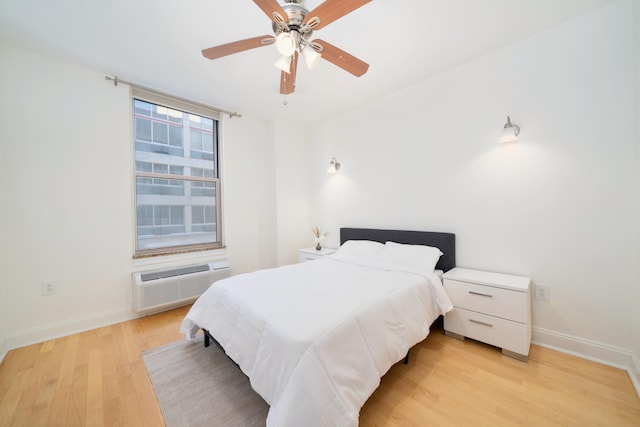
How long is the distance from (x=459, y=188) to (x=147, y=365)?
3.20m

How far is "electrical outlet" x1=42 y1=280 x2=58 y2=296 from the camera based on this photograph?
2250 mm

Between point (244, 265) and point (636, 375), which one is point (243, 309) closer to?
point (244, 265)

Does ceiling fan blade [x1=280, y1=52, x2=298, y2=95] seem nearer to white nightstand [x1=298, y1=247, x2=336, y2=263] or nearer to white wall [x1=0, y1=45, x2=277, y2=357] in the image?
white wall [x1=0, y1=45, x2=277, y2=357]

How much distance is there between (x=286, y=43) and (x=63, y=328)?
10.7 ft

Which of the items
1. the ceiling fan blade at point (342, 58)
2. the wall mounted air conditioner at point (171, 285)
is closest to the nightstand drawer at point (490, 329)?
the ceiling fan blade at point (342, 58)

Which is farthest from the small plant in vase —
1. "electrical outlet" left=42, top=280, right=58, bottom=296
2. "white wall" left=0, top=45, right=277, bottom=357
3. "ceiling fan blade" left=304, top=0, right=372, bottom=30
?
"electrical outlet" left=42, top=280, right=58, bottom=296

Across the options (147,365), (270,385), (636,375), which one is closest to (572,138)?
(636,375)

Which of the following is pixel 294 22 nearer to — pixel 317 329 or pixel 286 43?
pixel 286 43

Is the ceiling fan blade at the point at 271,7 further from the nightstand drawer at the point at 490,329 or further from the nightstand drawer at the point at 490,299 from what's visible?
the nightstand drawer at the point at 490,329

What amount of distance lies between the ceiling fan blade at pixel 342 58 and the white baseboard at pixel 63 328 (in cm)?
327

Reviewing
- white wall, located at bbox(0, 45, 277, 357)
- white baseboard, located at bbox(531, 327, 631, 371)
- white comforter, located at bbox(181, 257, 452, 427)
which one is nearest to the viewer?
white comforter, located at bbox(181, 257, 452, 427)

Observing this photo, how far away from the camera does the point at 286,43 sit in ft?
4.49

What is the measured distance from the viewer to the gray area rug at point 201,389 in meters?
1.37

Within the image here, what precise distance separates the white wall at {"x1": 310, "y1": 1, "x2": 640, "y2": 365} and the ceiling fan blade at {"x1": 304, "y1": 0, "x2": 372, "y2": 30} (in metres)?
1.73
